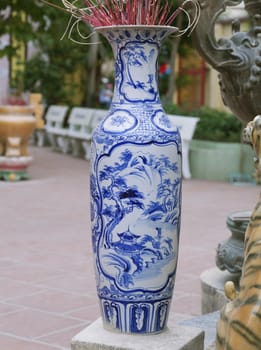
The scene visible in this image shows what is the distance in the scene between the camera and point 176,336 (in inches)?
133

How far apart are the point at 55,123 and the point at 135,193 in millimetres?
13622

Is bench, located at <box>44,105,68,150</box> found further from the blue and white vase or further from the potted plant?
the blue and white vase

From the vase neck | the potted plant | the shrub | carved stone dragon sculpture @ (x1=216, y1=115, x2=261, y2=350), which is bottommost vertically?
the potted plant

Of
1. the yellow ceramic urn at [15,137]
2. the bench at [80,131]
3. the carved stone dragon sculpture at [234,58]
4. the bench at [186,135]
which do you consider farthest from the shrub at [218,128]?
the carved stone dragon sculpture at [234,58]

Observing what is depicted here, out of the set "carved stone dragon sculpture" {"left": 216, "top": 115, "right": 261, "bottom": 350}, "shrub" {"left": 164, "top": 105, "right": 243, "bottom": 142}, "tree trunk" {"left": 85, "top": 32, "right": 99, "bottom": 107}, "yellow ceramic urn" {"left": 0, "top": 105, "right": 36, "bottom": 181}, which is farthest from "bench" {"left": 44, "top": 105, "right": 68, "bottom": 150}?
"carved stone dragon sculpture" {"left": 216, "top": 115, "right": 261, "bottom": 350}

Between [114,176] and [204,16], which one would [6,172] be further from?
[114,176]

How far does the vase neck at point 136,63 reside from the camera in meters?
3.28

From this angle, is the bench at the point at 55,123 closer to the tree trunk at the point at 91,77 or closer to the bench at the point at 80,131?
the bench at the point at 80,131

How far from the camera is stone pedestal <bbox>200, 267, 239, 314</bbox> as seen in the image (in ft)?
14.7

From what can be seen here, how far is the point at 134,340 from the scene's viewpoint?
128 inches

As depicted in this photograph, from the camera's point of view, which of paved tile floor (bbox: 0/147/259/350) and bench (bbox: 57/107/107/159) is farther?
bench (bbox: 57/107/107/159)

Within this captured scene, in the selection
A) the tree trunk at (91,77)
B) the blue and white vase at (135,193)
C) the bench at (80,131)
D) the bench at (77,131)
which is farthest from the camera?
the tree trunk at (91,77)

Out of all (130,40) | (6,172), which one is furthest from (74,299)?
(6,172)

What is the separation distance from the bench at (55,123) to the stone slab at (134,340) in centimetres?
1230
